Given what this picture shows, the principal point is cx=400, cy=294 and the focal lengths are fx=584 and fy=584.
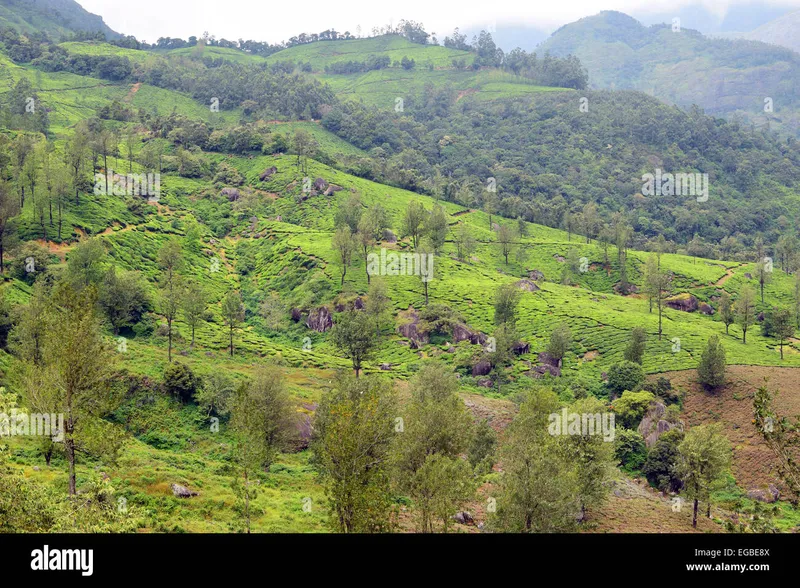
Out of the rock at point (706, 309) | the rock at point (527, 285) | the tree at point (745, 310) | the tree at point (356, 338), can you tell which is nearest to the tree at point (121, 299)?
the tree at point (356, 338)

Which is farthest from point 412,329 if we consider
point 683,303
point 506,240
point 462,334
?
point 683,303

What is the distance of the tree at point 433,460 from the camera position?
32.1m

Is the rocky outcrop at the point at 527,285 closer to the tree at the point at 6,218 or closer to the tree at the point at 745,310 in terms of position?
the tree at the point at 745,310

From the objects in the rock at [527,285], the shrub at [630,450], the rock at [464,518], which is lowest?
the shrub at [630,450]

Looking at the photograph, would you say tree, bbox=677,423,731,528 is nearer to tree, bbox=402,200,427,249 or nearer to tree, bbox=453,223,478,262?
tree, bbox=402,200,427,249

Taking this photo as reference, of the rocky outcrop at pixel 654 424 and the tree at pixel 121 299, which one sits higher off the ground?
the tree at pixel 121 299

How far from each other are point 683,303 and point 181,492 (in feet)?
311

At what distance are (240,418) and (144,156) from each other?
120906 mm

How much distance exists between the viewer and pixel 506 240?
120 meters

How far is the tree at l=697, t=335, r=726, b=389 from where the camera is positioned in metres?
67.6

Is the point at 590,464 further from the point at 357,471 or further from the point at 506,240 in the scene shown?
the point at 506,240

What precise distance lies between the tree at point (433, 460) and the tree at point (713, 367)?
3717 cm
